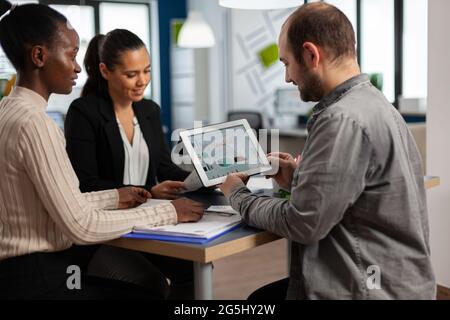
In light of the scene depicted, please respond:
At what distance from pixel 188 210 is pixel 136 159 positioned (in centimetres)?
79

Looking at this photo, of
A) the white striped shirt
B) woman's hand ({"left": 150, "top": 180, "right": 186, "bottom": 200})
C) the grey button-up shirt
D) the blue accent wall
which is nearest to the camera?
the grey button-up shirt

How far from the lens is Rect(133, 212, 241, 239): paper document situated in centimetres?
138

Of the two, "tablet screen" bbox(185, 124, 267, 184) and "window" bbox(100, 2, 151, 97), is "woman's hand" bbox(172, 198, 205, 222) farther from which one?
"window" bbox(100, 2, 151, 97)

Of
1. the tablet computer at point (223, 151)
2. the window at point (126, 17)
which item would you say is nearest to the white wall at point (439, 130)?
the tablet computer at point (223, 151)

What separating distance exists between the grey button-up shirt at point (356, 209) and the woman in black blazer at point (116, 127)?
824mm

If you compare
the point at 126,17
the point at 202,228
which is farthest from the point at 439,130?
the point at 126,17

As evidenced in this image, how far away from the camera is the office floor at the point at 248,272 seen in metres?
3.15

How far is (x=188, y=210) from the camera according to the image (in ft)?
5.06

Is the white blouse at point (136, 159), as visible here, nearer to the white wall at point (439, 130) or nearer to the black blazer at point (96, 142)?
the black blazer at point (96, 142)

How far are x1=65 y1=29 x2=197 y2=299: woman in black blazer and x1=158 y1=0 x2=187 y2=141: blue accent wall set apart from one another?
19.0 ft

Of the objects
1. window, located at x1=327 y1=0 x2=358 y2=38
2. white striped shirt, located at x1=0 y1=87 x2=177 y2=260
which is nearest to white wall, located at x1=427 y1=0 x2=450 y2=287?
white striped shirt, located at x1=0 y1=87 x2=177 y2=260

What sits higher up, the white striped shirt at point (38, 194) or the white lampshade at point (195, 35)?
the white lampshade at point (195, 35)

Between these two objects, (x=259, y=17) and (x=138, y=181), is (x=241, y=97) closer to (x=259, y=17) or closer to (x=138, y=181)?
(x=259, y=17)
